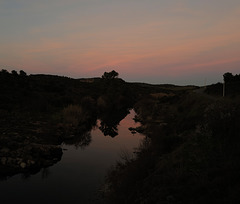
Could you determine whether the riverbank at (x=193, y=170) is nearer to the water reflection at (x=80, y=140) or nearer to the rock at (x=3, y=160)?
the rock at (x=3, y=160)

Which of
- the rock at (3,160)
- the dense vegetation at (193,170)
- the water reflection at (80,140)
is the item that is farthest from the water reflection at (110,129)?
the dense vegetation at (193,170)

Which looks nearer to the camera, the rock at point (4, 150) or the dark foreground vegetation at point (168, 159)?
the dark foreground vegetation at point (168, 159)

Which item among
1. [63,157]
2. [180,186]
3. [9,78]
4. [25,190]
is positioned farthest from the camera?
[9,78]

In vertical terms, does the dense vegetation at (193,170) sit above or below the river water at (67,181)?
above

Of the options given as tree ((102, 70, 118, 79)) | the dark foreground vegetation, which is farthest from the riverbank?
tree ((102, 70, 118, 79))

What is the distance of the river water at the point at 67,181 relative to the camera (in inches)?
438

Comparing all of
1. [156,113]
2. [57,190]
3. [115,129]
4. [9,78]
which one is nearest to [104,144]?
[115,129]

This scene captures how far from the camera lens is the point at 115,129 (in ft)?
98.3

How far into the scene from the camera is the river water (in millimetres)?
11117

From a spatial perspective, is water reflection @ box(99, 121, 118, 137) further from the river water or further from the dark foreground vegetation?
the river water

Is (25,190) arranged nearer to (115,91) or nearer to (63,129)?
(63,129)

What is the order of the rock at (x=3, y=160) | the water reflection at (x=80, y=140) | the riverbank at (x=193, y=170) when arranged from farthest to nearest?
1. the water reflection at (x=80, y=140)
2. the rock at (x=3, y=160)
3. the riverbank at (x=193, y=170)

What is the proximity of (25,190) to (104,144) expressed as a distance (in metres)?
11.0

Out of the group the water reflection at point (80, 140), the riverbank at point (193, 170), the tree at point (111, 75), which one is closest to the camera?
the riverbank at point (193, 170)
